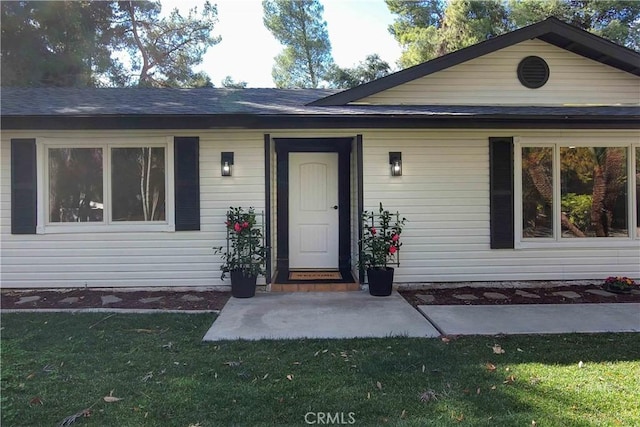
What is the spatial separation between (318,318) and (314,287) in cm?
136

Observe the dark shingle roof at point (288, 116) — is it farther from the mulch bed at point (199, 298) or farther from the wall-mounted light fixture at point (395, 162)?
the mulch bed at point (199, 298)

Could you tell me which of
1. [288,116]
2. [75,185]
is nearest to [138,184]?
[75,185]

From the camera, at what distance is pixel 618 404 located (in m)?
2.65

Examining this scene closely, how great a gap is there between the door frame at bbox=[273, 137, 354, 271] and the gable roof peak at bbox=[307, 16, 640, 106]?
38.3 inches

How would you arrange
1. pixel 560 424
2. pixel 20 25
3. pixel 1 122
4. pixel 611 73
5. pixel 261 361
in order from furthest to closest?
pixel 20 25
pixel 611 73
pixel 1 122
pixel 261 361
pixel 560 424

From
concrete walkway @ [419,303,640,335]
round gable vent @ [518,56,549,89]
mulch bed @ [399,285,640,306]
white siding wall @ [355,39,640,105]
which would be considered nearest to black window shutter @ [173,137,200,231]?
white siding wall @ [355,39,640,105]

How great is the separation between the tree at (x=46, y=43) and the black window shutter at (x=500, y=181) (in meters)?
13.7

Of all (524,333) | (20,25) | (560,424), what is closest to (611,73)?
(524,333)

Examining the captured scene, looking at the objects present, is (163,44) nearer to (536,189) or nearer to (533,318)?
(536,189)

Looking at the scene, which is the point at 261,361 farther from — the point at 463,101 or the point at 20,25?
the point at 20,25

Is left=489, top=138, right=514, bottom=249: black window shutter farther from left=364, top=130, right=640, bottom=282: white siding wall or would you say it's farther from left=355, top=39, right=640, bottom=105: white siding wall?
left=355, top=39, right=640, bottom=105: white siding wall

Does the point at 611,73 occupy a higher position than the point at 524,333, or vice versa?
the point at 611,73

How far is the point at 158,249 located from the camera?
5922 mm

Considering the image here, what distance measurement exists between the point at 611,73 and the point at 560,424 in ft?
19.6
